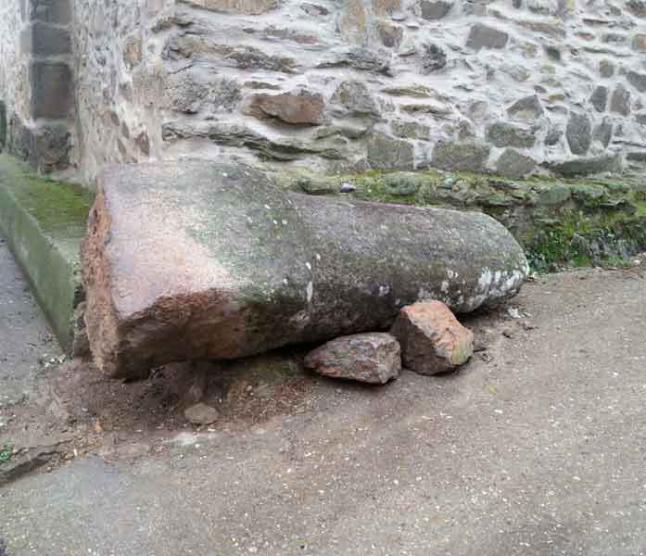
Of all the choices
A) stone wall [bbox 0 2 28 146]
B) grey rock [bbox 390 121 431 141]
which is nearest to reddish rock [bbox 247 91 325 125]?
grey rock [bbox 390 121 431 141]

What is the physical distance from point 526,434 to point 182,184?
4.55 feet

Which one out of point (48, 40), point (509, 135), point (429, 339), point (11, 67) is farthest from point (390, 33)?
point (11, 67)

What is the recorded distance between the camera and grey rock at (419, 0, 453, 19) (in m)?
3.55

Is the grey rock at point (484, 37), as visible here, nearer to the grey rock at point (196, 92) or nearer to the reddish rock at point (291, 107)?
the reddish rock at point (291, 107)

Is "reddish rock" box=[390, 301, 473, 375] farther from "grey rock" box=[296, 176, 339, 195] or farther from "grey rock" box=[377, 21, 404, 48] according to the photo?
"grey rock" box=[377, 21, 404, 48]

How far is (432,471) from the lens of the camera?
197cm

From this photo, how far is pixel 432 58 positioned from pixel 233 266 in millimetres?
2135

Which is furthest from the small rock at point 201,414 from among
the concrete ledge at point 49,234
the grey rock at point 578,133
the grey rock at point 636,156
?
the grey rock at point 636,156

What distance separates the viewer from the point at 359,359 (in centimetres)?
238

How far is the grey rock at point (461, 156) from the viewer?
146 inches

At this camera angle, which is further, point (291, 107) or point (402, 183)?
point (402, 183)

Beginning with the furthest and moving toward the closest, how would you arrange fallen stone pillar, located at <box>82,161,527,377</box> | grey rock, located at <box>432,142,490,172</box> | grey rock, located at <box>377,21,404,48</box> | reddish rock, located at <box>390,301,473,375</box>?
grey rock, located at <box>432,142,490,172</box> < grey rock, located at <box>377,21,404,48</box> < reddish rock, located at <box>390,301,473,375</box> < fallen stone pillar, located at <box>82,161,527,377</box>

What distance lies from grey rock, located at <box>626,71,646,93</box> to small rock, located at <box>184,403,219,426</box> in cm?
354

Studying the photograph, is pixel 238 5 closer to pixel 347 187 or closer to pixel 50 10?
pixel 347 187
